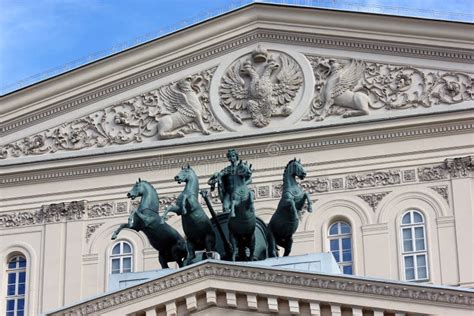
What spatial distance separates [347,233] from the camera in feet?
131

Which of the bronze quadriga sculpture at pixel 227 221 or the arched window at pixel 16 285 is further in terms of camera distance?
the arched window at pixel 16 285

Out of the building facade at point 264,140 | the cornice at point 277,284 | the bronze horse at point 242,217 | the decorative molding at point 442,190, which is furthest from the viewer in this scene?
the building facade at point 264,140

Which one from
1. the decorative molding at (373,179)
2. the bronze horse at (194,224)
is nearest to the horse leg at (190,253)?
the bronze horse at (194,224)

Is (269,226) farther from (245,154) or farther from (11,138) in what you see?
(11,138)

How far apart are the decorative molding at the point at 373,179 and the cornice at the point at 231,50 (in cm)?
327

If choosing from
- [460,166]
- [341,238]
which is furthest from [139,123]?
[460,166]

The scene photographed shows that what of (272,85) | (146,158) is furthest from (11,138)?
(272,85)

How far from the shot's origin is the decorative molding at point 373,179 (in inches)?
1570

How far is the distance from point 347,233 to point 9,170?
9025 mm

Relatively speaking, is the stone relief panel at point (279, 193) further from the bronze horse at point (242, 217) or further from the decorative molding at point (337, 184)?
the bronze horse at point (242, 217)

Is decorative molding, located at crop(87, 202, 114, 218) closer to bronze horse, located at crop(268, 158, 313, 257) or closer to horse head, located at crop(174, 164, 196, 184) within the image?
horse head, located at crop(174, 164, 196, 184)

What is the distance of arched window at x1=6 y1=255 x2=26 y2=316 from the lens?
41219mm

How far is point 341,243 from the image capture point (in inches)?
1571

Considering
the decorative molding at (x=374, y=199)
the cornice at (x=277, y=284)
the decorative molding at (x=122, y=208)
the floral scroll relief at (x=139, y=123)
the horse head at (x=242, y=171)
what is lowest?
the cornice at (x=277, y=284)
